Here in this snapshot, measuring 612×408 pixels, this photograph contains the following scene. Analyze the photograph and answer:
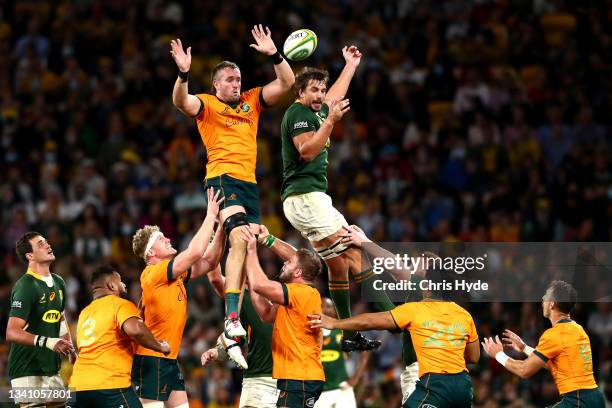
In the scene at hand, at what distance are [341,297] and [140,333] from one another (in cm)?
245

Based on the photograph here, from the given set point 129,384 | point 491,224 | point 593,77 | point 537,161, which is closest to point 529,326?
point 491,224

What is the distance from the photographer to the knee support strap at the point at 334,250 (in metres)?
11.6

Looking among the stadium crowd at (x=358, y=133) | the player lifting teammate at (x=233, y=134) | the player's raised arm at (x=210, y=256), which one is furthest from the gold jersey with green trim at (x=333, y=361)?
the player lifting teammate at (x=233, y=134)

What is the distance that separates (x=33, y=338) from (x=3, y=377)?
502cm

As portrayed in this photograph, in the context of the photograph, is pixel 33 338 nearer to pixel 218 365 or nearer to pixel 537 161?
pixel 218 365

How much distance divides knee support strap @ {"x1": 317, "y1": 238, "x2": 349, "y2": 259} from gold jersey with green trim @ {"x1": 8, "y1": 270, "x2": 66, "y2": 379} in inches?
114

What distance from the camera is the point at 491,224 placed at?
1814 centimetres

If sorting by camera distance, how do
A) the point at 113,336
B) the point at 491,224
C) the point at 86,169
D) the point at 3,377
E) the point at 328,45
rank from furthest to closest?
1. the point at 328,45
2. the point at 86,169
3. the point at 491,224
4. the point at 3,377
5. the point at 113,336

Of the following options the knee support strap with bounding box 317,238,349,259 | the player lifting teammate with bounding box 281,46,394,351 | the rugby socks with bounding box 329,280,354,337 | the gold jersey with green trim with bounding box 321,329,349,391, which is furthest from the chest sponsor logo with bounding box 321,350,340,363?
the knee support strap with bounding box 317,238,349,259

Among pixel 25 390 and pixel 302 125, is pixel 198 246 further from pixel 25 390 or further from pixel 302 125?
pixel 25 390

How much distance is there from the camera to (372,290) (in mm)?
11758

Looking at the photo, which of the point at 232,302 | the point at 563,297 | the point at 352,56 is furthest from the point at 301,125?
the point at 563,297

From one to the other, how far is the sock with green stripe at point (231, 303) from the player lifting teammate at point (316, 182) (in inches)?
46.4

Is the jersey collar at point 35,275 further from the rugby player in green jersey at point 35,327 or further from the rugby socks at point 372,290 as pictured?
the rugby socks at point 372,290
